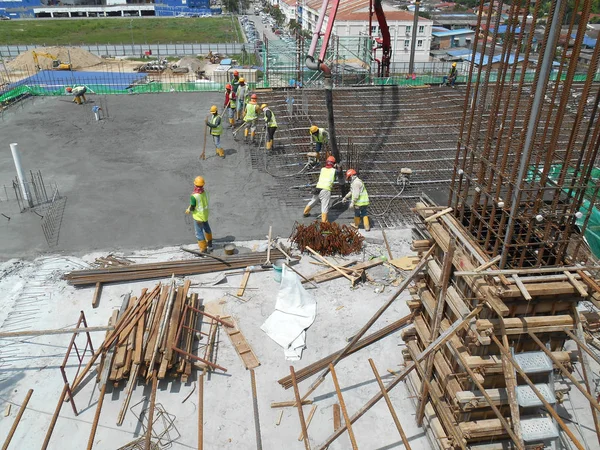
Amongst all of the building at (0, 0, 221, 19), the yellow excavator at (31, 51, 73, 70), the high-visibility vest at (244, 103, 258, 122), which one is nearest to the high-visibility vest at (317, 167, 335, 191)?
the high-visibility vest at (244, 103, 258, 122)

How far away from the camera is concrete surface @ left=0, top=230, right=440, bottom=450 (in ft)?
24.5

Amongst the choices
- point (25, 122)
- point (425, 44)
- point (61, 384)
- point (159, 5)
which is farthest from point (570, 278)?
point (159, 5)

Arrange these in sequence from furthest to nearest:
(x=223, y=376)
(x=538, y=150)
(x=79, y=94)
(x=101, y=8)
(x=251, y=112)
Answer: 1. (x=101, y=8)
2. (x=79, y=94)
3. (x=251, y=112)
4. (x=223, y=376)
5. (x=538, y=150)

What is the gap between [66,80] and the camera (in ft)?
119

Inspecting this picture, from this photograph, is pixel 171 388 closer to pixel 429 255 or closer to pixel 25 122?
pixel 429 255

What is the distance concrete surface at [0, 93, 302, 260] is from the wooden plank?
12.6 ft

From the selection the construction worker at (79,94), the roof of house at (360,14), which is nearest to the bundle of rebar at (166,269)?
the construction worker at (79,94)

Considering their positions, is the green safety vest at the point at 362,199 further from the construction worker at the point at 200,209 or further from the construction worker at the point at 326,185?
the construction worker at the point at 200,209

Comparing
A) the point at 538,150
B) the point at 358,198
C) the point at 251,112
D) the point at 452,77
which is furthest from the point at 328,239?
the point at 452,77

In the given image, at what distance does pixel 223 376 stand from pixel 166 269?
3.58 metres

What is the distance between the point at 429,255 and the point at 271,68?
21.6m

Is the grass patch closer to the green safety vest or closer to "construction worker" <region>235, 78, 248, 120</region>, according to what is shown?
"construction worker" <region>235, 78, 248, 120</region>

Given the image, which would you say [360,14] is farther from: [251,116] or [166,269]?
[166,269]

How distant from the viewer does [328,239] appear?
39.7ft
